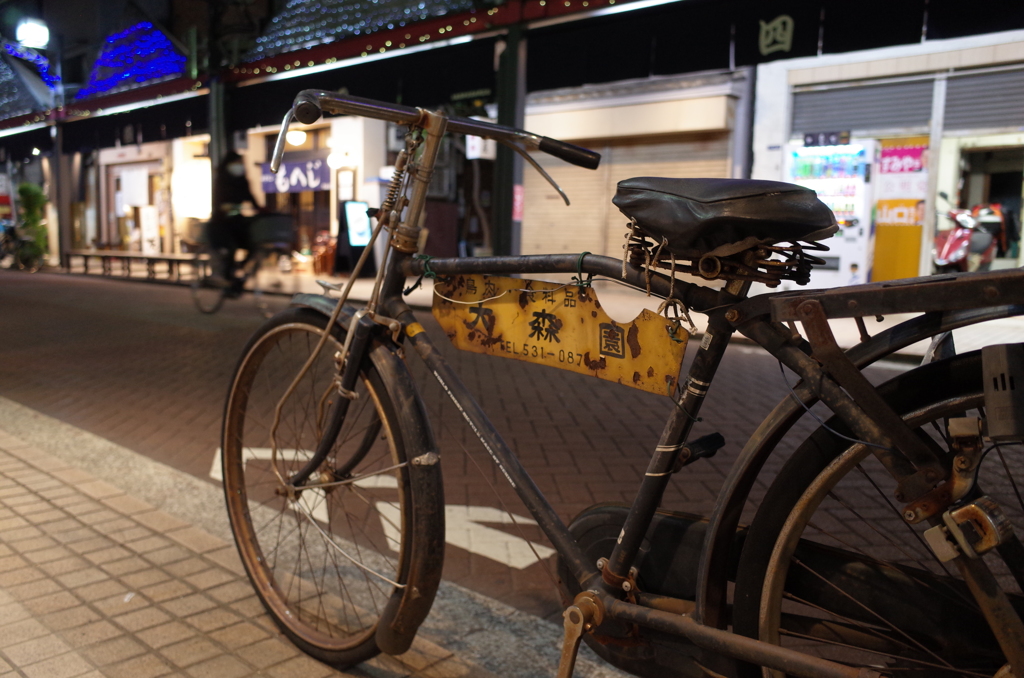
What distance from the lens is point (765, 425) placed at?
4.91 ft

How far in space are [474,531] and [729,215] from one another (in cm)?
237

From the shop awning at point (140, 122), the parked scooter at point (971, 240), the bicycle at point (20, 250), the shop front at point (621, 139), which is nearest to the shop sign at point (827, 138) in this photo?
the shop front at point (621, 139)

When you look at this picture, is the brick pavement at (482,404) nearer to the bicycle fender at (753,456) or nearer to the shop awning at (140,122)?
the bicycle fender at (753,456)

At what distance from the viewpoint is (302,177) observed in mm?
21422

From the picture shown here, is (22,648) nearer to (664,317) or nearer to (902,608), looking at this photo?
(664,317)

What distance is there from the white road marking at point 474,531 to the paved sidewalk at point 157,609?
0.36 metres

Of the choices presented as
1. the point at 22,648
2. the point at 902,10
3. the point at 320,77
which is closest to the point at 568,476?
the point at 22,648

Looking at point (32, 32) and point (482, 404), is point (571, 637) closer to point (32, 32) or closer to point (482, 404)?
point (482, 404)

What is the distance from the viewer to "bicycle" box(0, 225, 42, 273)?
75.0 feet

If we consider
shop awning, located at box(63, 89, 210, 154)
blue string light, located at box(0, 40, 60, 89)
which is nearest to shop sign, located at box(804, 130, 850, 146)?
shop awning, located at box(63, 89, 210, 154)

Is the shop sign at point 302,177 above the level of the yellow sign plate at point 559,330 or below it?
above

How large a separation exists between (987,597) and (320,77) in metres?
17.3

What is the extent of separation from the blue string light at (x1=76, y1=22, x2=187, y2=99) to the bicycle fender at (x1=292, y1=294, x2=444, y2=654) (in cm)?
2117

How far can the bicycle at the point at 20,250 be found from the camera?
75.0 ft
